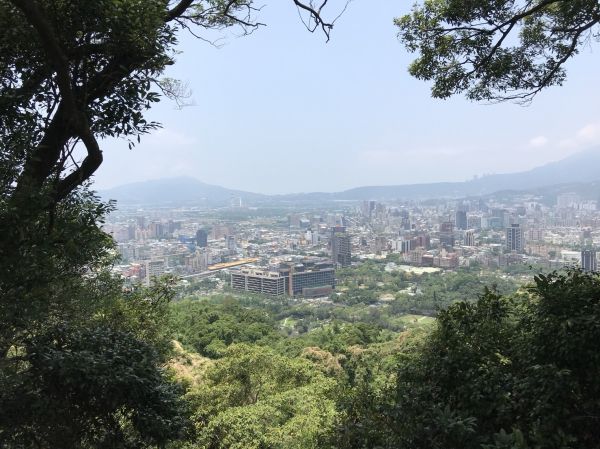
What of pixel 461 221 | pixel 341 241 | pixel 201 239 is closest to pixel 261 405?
pixel 341 241

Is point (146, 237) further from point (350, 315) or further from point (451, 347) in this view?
point (451, 347)

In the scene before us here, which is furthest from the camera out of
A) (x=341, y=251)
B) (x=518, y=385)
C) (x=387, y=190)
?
(x=387, y=190)

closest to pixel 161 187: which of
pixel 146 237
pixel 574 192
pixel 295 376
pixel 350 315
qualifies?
pixel 146 237

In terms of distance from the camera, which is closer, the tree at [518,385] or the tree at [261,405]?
the tree at [518,385]

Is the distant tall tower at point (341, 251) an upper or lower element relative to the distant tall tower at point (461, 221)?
lower

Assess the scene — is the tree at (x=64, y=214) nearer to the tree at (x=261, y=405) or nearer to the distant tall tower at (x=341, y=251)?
the tree at (x=261, y=405)

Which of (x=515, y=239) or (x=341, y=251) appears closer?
(x=515, y=239)

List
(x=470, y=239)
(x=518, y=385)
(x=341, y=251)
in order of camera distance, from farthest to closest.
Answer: (x=341, y=251)
(x=470, y=239)
(x=518, y=385)

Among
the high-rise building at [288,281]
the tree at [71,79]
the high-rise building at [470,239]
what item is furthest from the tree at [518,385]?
the high-rise building at [470,239]

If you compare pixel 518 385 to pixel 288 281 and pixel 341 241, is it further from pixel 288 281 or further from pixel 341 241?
pixel 341 241
